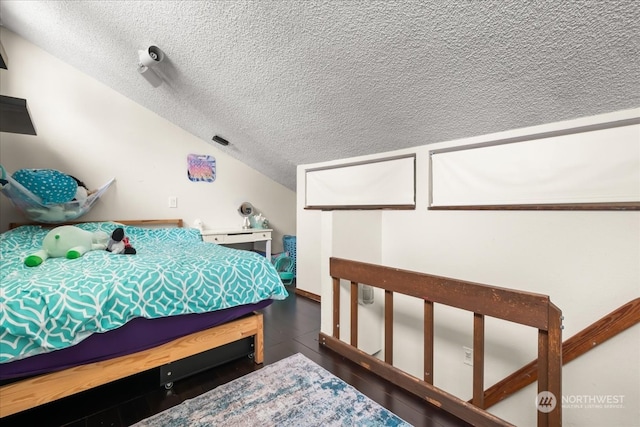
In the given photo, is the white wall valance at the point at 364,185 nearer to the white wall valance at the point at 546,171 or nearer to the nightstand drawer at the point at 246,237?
the white wall valance at the point at 546,171

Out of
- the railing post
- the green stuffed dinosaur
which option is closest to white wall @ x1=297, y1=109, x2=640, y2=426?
the railing post

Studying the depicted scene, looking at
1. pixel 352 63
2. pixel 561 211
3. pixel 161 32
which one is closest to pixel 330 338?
pixel 561 211

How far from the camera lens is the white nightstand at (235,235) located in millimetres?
3119

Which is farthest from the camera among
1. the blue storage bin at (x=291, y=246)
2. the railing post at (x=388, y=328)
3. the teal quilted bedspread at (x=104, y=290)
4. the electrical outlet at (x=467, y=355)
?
the blue storage bin at (x=291, y=246)

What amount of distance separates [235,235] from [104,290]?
83.6 inches

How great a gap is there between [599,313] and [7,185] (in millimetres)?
3858

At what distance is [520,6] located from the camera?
1062 millimetres

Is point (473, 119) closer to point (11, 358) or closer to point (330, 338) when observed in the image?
point (330, 338)

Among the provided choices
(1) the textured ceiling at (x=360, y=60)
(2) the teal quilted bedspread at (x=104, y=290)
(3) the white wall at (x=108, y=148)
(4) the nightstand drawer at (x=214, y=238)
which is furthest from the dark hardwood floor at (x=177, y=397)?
(3) the white wall at (x=108, y=148)

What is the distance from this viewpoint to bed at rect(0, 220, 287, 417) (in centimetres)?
107

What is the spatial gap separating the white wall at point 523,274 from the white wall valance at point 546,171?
2.8 inches

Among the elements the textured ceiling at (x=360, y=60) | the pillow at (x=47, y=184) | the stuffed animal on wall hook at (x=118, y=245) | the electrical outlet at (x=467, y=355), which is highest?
the textured ceiling at (x=360, y=60)

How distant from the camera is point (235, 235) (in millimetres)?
3324

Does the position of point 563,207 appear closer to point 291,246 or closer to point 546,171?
point 546,171
